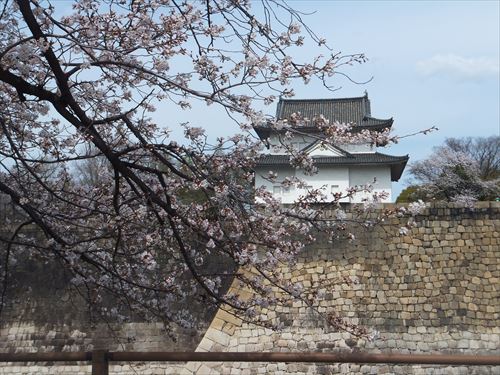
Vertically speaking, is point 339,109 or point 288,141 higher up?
point 339,109

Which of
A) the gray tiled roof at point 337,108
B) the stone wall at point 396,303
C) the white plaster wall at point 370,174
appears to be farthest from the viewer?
the gray tiled roof at point 337,108

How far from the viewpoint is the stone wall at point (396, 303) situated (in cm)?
903

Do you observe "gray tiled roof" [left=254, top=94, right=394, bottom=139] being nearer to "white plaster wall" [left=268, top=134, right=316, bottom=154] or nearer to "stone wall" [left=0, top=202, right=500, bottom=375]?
"stone wall" [left=0, top=202, right=500, bottom=375]

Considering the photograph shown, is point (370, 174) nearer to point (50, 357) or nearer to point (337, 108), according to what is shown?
point (337, 108)

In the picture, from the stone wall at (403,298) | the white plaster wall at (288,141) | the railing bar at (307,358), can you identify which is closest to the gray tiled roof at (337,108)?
the stone wall at (403,298)

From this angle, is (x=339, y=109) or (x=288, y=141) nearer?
(x=288, y=141)

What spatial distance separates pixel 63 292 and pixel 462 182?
1424 centimetres

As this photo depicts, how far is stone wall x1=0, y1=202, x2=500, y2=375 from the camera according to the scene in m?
9.03

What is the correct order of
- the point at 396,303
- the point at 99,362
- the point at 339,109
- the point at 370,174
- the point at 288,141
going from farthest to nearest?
1. the point at 339,109
2. the point at 370,174
3. the point at 396,303
4. the point at 288,141
5. the point at 99,362

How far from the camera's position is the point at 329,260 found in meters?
9.56

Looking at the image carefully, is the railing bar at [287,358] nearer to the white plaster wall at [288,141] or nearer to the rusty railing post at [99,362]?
the rusty railing post at [99,362]

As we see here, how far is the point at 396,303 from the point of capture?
30.4 feet

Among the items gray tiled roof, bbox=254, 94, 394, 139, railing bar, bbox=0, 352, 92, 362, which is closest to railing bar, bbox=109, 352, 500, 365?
railing bar, bbox=0, 352, 92, 362

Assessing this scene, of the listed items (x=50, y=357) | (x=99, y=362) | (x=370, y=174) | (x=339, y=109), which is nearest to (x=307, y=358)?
(x=99, y=362)
